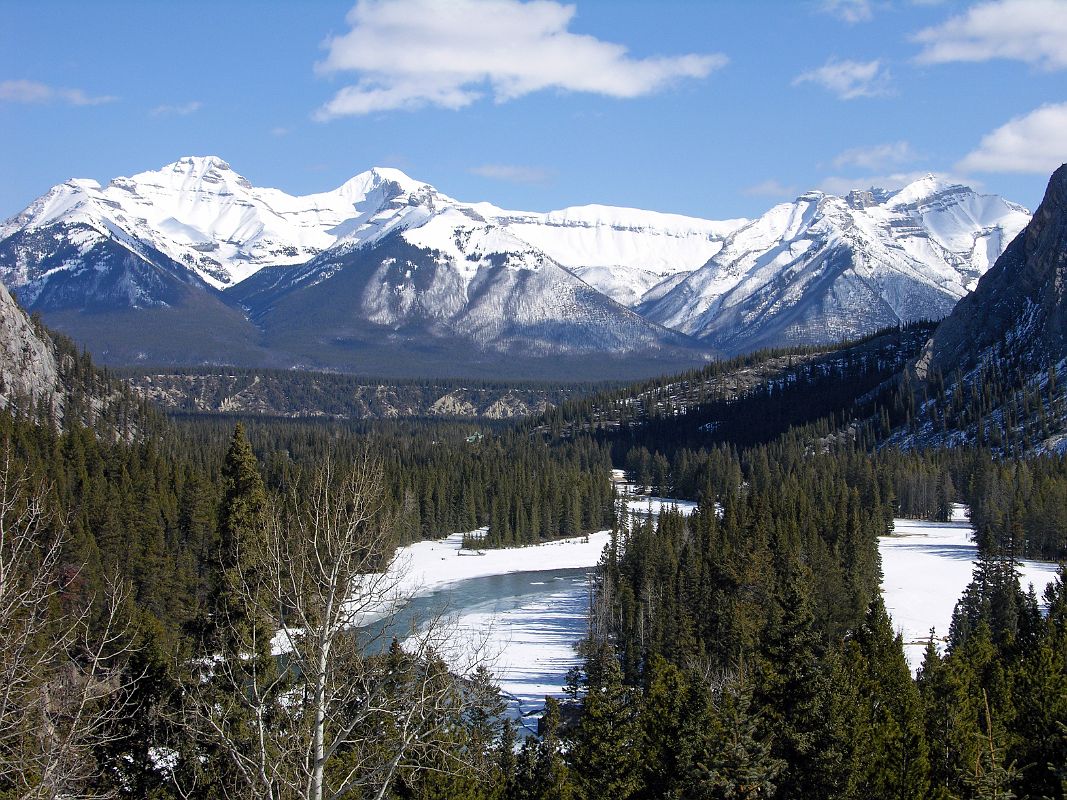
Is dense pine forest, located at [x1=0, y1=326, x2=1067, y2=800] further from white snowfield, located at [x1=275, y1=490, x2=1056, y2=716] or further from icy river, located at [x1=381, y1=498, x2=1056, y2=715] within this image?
icy river, located at [x1=381, y1=498, x2=1056, y2=715]

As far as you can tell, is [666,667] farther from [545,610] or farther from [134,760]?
[545,610]

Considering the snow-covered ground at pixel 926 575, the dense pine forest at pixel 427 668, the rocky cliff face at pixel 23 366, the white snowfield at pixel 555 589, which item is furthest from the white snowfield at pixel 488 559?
the rocky cliff face at pixel 23 366

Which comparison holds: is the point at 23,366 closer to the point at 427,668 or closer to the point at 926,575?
the point at 926,575

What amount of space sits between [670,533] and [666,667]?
44743 mm

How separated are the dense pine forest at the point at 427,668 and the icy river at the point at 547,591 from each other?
3.77m

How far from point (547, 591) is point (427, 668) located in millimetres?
85684

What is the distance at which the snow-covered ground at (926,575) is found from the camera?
7912 cm

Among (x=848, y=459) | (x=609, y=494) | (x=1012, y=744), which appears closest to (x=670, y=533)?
(x=1012, y=744)

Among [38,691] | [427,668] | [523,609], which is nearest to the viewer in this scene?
[427,668]

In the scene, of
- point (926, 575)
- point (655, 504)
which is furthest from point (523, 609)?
point (655, 504)

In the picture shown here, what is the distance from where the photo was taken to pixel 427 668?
19.9m

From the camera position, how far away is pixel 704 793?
107 feet

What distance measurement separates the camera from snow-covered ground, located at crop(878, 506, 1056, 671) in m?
79.1

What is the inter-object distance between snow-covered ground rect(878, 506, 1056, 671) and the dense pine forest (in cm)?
399
